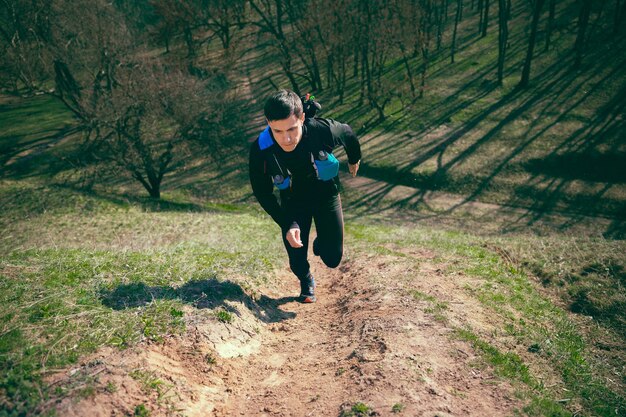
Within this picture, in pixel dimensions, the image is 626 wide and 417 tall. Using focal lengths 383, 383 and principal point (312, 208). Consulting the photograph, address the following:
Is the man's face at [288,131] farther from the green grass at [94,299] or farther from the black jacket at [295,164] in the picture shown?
the green grass at [94,299]

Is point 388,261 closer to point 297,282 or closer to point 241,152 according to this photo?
point 297,282

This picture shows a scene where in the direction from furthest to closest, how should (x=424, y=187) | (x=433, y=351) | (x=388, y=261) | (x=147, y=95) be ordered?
(x=424, y=187)
(x=147, y=95)
(x=388, y=261)
(x=433, y=351)

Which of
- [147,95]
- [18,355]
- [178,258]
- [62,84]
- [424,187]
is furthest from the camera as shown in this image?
[62,84]

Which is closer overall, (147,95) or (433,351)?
(433,351)

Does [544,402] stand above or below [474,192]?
Result: above

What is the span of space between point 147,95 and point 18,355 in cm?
2169

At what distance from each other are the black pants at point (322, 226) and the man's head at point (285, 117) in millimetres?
1099

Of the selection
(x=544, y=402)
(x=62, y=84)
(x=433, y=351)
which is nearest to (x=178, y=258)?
(x=433, y=351)

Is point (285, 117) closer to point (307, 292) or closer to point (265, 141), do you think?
point (265, 141)

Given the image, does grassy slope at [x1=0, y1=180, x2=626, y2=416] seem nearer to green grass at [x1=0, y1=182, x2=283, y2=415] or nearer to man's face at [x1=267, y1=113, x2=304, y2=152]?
green grass at [x1=0, y1=182, x2=283, y2=415]

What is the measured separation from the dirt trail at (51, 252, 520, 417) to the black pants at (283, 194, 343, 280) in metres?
0.99

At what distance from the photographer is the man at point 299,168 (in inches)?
197

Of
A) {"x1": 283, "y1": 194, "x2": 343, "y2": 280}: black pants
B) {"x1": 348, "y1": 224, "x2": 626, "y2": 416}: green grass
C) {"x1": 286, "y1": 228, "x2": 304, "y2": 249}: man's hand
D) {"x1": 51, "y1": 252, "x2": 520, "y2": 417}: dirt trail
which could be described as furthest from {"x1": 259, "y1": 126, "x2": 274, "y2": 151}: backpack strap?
{"x1": 348, "y1": 224, "x2": 626, "y2": 416}: green grass

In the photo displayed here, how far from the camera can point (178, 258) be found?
7.84 m
